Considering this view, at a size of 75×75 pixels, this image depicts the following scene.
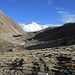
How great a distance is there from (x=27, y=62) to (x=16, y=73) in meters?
4.98

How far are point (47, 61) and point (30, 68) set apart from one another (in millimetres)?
3884

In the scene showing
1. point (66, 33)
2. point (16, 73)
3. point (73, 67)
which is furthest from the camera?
point (66, 33)

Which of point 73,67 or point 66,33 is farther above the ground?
point 66,33

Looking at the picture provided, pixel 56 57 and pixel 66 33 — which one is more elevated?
pixel 66 33

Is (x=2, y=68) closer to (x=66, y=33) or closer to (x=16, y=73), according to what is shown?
(x=16, y=73)

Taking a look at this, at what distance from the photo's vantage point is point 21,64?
1777 inches

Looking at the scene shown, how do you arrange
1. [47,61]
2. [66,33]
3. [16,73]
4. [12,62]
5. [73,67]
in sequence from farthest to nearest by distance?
1. [66,33]
2. [12,62]
3. [47,61]
4. [16,73]
5. [73,67]

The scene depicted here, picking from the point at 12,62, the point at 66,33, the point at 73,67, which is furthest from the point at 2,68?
the point at 66,33

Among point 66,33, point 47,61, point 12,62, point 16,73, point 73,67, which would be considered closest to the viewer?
point 73,67

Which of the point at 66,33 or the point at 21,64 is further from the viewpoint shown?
the point at 66,33

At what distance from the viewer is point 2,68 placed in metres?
45.9

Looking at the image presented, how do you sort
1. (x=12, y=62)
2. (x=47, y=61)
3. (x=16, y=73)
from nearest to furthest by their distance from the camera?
(x=16, y=73), (x=47, y=61), (x=12, y=62)

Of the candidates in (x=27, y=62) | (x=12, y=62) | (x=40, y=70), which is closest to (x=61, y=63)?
(x=40, y=70)

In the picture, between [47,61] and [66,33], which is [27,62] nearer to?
[47,61]
